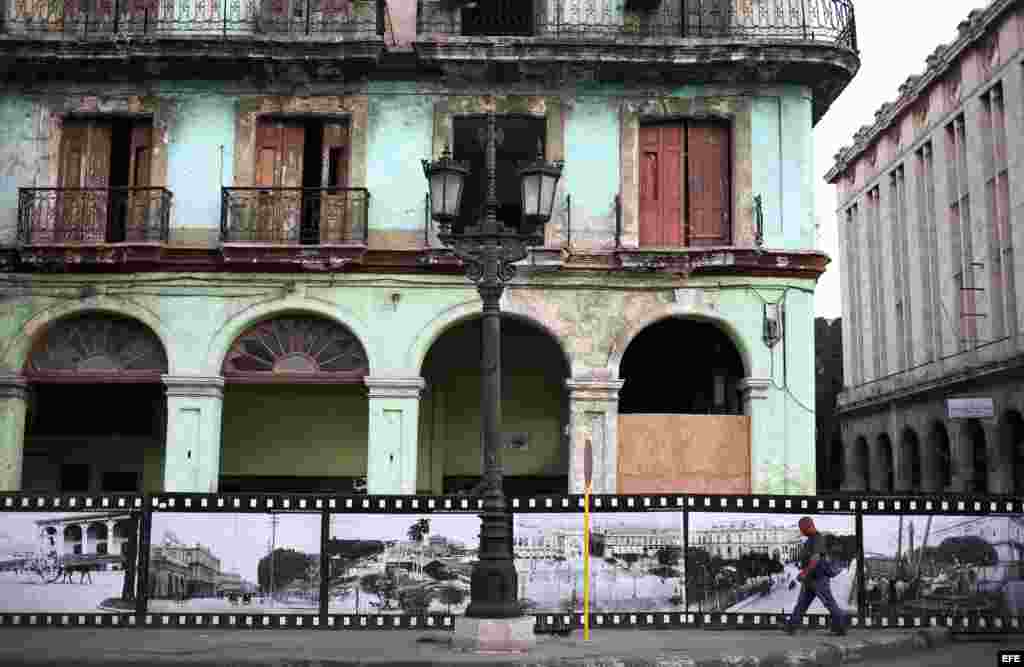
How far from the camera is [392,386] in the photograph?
18469 millimetres

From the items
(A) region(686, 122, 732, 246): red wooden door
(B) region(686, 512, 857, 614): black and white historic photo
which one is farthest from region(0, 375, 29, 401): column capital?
(B) region(686, 512, 857, 614): black and white historic photo

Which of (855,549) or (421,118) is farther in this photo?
(421,118)

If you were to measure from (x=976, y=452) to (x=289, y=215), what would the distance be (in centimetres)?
2981

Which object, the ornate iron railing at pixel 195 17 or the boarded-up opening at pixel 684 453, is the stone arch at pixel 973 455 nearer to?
the boarded-up opening at pixel 684 453

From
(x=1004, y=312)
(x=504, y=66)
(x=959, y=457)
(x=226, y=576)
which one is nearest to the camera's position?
(x=226, y=576)

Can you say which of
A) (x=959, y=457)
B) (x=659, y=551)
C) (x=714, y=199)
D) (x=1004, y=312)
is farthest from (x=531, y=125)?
(x=959, y=457)

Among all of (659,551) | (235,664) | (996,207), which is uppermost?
(996,207)

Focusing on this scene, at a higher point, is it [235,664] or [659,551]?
[659,551]

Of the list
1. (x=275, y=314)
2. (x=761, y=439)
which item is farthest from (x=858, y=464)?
(x=275, y=314)

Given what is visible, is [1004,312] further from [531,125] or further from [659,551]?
[659,551]

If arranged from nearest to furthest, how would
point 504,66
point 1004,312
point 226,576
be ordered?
point 226,576 < point 504,66 < point 1004,312

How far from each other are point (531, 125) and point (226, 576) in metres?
9.19

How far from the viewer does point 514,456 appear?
2136cm

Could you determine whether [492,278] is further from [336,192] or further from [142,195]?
[142,195]
